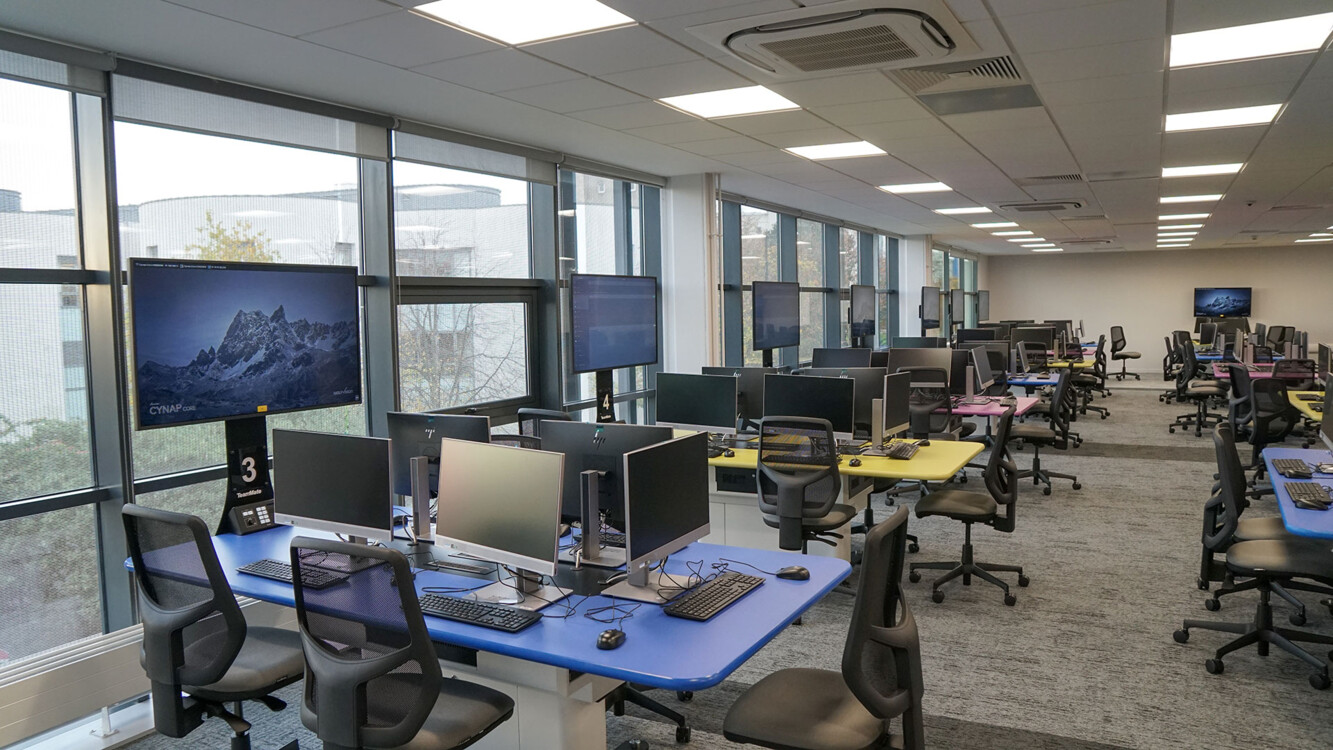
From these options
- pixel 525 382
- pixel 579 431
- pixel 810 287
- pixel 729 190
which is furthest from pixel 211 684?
pixel 810 287

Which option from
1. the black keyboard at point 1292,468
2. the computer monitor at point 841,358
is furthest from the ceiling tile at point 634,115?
the black keyboard at point 1292,468

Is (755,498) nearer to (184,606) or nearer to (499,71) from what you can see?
(499,71)

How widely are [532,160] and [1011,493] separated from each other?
153 inches

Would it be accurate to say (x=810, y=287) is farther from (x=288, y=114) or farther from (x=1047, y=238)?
(x=288, y=114)

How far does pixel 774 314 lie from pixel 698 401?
281 cm

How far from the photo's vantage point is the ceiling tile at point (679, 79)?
13.3ft

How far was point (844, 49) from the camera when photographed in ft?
12.0

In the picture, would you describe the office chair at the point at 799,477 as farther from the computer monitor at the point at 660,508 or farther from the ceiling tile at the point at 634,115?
the ceiling tile at the point at 634,115

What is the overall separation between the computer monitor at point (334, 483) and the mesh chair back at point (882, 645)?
1.65 meters

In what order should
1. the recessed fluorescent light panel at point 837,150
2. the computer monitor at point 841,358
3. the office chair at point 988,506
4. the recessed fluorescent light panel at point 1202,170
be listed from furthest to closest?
the computer monitor at point 841,358
the recessed fluorescent light panel at point 1202,170
the recessed fluorescent light panel at point 837,150
the office chair at point 988,506

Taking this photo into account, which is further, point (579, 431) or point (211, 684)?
point (579, 431)

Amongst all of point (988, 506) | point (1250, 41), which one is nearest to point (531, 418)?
point (988, 506)

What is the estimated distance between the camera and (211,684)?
8.93 ft

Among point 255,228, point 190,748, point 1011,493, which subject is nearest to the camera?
point 190,748
